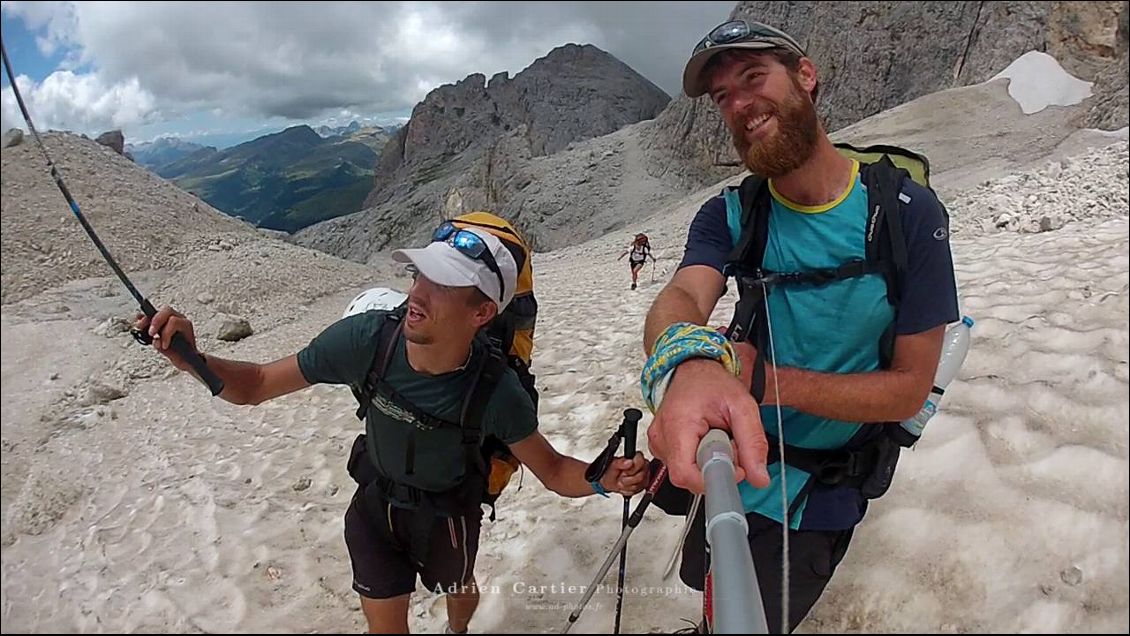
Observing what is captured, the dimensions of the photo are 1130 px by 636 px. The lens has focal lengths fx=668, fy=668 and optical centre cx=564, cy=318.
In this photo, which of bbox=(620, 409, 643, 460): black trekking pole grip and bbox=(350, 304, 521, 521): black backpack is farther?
bbox=(350, 304, 521, 521): black backpack

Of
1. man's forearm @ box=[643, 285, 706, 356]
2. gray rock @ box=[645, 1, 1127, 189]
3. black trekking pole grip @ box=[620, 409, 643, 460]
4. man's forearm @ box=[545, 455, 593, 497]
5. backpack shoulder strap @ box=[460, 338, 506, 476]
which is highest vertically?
gray rock @ box=[645, 1, 1127, 189]

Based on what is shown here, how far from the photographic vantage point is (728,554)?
75cm

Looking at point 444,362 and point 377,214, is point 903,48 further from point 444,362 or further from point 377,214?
point 377,214

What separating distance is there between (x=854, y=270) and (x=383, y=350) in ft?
3.94

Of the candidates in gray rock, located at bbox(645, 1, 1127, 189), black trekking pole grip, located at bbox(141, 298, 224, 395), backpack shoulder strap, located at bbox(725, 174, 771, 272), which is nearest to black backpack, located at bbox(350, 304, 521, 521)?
black trekking pole grip, located at bbox(141, 298, 224, 395)

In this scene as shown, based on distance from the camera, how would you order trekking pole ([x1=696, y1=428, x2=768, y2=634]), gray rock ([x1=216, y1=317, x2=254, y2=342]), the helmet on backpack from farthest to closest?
gray rock ([x1=216, y1=317, x2=254, y2=342]) < the helmet on backpack < trekking pole ([x1=696, y1=428, x2=768, y2=634])

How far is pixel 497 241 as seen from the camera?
1.72m

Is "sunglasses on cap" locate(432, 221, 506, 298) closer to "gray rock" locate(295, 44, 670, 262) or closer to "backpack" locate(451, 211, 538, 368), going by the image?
"backpack" locate(451, 211, 538, 368)

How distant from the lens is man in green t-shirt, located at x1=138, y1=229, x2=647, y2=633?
5.16ft

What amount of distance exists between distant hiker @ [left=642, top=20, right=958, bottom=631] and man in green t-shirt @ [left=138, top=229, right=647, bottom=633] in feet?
1.34

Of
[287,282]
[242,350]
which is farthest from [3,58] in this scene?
[287,282]

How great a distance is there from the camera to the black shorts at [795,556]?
4.61 feet

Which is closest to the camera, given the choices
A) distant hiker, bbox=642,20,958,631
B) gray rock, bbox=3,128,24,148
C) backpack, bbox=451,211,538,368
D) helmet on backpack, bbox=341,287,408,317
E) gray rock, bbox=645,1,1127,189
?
gray rock, bbox=3,128,24,148

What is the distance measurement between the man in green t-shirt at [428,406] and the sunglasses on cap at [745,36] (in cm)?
73
